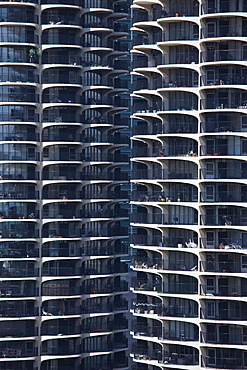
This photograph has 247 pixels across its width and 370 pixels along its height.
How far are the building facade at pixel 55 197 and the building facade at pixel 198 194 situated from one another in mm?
11422

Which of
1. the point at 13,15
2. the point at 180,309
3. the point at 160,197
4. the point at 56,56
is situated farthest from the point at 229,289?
the point at 13,15

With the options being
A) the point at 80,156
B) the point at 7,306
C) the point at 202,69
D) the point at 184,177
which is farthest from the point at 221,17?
the point at 7,306

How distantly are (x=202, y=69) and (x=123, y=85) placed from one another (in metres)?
25.4

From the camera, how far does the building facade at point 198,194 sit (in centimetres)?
14250

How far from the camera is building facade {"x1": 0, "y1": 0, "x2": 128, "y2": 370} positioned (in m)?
158

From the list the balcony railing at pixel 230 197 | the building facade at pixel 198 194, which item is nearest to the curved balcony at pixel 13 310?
the building facade at pixel 198 194

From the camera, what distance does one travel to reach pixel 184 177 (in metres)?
146

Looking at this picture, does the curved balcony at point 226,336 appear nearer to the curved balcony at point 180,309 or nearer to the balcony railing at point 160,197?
the curved balcony at point 180,309

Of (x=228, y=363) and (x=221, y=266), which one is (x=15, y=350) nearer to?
(x=228, y=363)

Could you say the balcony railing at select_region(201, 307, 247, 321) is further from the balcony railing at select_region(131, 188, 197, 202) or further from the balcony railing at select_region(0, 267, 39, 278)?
the balcony railing at select_region(0, 267, 39, 278)

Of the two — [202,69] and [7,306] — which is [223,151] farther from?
[7,306]

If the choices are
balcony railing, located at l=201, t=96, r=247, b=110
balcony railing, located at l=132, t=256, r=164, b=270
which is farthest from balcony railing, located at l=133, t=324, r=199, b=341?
balcony railing, located at l=201, t=96, r=247, b=110

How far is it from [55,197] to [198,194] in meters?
22.7

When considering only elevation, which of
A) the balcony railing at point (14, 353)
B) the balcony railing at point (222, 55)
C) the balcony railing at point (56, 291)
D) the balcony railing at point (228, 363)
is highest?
the balcony railing at point (222, 55)
